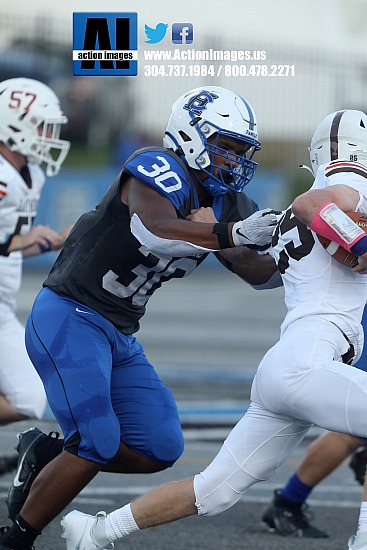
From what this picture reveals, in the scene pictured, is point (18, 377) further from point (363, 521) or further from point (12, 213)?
point (363, 521)

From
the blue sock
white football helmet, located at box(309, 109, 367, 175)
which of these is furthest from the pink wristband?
the blue sock

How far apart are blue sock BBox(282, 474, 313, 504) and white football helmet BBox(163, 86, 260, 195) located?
1636 mm

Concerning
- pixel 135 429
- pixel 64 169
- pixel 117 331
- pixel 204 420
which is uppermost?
pixel 117 331

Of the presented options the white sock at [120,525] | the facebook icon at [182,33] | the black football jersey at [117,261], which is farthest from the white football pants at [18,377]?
the facebook icon at [182,33]

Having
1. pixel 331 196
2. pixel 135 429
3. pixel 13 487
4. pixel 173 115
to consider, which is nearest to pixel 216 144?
pixel 173 115

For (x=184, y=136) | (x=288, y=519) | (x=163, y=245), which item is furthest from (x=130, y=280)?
(x=288, y=519)

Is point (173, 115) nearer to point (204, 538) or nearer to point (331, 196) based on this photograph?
point (331, 196)

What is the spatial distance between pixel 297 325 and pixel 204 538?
60.9 inches

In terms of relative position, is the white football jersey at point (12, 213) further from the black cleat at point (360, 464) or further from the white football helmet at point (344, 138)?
the white football helmet at point (344, 138)

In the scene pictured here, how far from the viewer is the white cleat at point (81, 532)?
445cm

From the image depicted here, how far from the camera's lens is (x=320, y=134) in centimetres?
459

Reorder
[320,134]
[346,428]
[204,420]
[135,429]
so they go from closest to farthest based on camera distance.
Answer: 1. [346,428]
2. [320,134]
3. [135,429]
4. [204,420]

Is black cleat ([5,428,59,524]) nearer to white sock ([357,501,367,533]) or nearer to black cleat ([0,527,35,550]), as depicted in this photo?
black cleat ([0,527,35,550])

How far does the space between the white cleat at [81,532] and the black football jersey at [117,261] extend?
2.74ft
